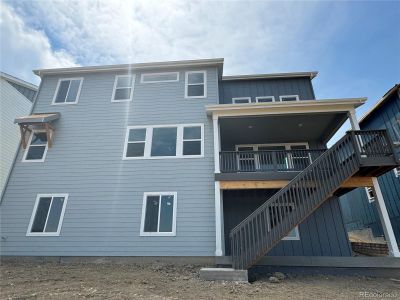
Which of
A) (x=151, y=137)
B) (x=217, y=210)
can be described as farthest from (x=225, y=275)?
(x=151, y=137)

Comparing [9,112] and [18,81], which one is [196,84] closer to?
[9,112]

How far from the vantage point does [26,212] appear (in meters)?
9.56

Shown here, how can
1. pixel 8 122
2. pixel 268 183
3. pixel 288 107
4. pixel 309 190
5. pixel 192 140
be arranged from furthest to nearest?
pixel 8 122 → pixel 192 140 → pixel 288 107 → pixel 268 183 → pixel 309 190

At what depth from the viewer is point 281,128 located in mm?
10695

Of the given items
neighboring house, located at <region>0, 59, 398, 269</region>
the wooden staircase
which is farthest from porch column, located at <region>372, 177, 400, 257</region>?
the wooden staircase

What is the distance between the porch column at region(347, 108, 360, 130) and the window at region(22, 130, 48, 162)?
43.6 feet

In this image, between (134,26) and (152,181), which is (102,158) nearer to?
(152,181)

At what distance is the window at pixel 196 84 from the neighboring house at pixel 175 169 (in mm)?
72

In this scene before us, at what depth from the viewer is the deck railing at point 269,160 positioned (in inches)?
363

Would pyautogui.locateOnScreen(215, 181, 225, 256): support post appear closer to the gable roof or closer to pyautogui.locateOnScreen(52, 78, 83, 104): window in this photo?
pyautogui.locateOnScreen(52, 78, 83, 104): window

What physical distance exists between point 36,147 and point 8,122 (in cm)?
507

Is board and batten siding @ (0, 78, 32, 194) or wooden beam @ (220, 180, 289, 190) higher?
board and batten siding @ (0, 78, 32, 194)

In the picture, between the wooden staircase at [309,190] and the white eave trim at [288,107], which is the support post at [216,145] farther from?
the wooden staircase at [309,190]

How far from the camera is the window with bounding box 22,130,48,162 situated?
34.4 ft
